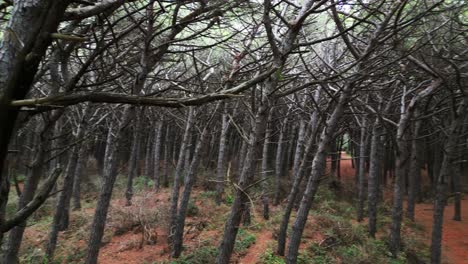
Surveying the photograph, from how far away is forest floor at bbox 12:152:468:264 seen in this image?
10.5 meters

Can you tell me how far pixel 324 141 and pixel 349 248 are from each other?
6320mm

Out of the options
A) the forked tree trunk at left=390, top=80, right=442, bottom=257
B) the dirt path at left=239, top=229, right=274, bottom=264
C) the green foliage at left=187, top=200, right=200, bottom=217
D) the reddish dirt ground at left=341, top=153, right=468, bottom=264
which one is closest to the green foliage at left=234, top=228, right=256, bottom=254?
the dirt path at left=239, top=229, right=274, bottom=264

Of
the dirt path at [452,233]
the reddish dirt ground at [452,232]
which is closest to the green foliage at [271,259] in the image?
the reddish dirt ground at [452,232]

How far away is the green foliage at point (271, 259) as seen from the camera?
9.83 metres

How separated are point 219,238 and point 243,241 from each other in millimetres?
1028

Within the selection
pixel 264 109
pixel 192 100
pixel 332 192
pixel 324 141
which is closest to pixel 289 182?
pixel 332 192

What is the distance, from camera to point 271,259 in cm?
999

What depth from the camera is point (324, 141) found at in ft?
21.1

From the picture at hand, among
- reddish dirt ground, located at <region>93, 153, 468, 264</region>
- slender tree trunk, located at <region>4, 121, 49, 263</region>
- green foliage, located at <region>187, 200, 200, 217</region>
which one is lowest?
reddish dirt ground, located at <region>93, 153, 468, 264</region>

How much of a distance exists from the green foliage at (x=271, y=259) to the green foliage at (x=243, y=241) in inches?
33.2

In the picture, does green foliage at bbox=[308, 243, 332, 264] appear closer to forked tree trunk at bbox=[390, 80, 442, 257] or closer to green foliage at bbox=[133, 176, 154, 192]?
forked tree trunk at bbox=[390, 80, 442, 257]

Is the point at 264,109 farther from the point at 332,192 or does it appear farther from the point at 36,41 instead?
the point at 332,192

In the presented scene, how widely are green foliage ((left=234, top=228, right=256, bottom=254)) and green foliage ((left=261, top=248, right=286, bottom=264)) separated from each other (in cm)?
84

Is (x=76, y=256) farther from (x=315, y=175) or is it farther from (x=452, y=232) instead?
(x=452, y=232)
